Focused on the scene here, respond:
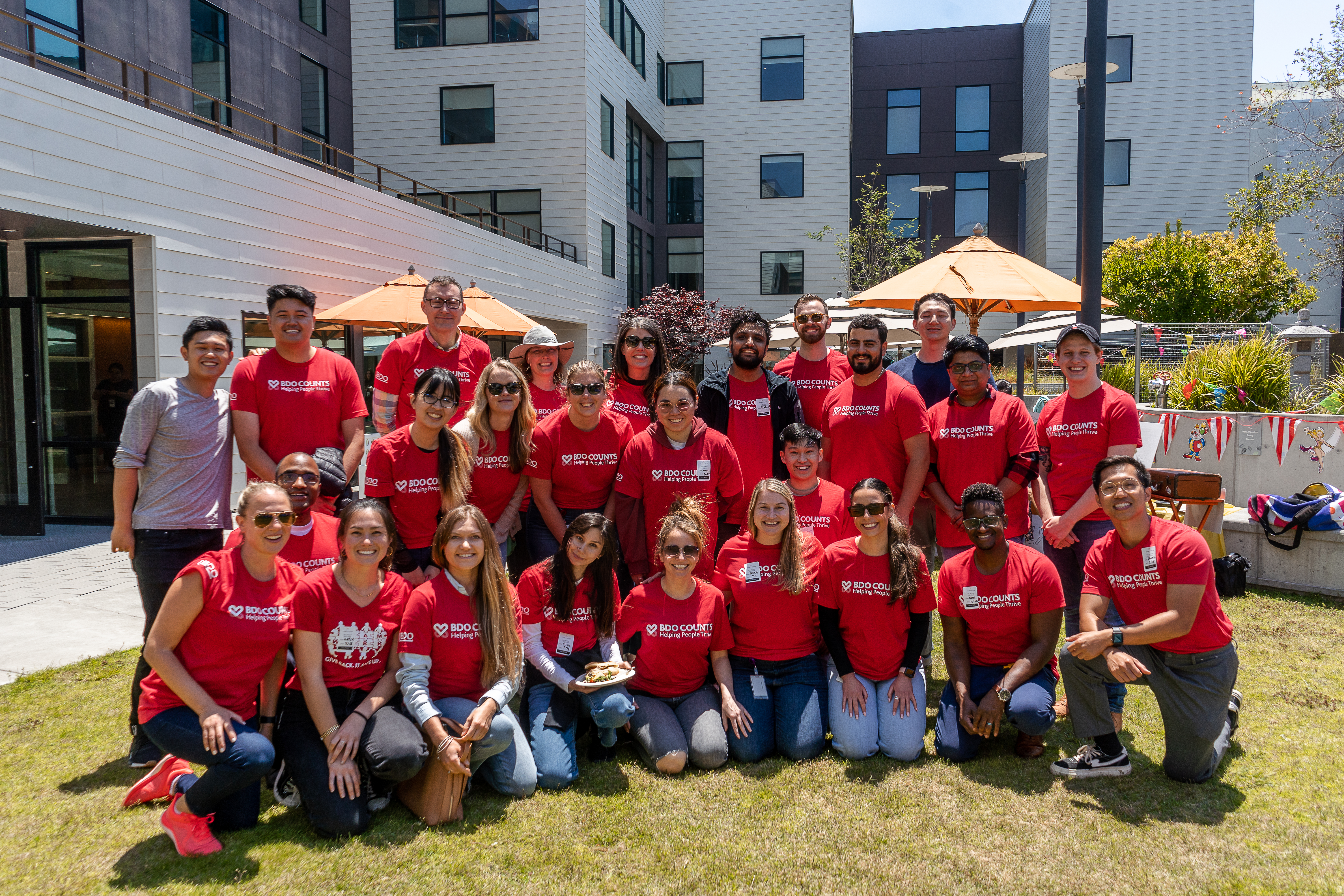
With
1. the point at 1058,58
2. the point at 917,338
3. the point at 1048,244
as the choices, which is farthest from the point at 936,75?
the point at 917,338

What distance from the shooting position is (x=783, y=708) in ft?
15.0

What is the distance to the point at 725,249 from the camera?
29062mm

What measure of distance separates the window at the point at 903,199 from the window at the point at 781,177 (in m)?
4.63

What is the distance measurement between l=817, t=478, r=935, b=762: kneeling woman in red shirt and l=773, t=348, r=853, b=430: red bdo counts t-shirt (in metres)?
1.05

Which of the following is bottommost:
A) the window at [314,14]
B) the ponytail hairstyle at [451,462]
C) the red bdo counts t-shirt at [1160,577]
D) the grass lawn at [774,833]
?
the grass lawn at [774,833]

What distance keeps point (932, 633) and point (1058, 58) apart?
2497 cm

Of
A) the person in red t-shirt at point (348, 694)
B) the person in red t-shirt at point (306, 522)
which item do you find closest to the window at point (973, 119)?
the person in red t-shirt at point (306, 522)

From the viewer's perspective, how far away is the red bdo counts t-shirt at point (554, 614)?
4516 mm

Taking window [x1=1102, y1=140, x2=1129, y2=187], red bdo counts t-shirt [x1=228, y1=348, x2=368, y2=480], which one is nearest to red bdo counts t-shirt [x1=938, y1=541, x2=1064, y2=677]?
red bdo counts t-shirt [x1=228, y1=348, x2=368, y2=480]

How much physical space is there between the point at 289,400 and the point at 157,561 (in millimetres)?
1078

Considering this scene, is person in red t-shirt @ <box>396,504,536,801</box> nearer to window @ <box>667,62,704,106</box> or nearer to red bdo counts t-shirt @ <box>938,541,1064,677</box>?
red bdo counts t-shirt @ <box>938,541,1064,677</box>

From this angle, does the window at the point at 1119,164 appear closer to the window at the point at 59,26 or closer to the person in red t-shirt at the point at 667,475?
the window at the point at 59,26

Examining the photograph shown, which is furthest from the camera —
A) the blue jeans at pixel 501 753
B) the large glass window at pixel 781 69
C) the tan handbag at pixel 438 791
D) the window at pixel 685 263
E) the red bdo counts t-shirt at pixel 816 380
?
the window at pixel 685 263

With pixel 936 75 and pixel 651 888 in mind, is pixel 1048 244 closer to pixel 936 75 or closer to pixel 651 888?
pixel 936 75
